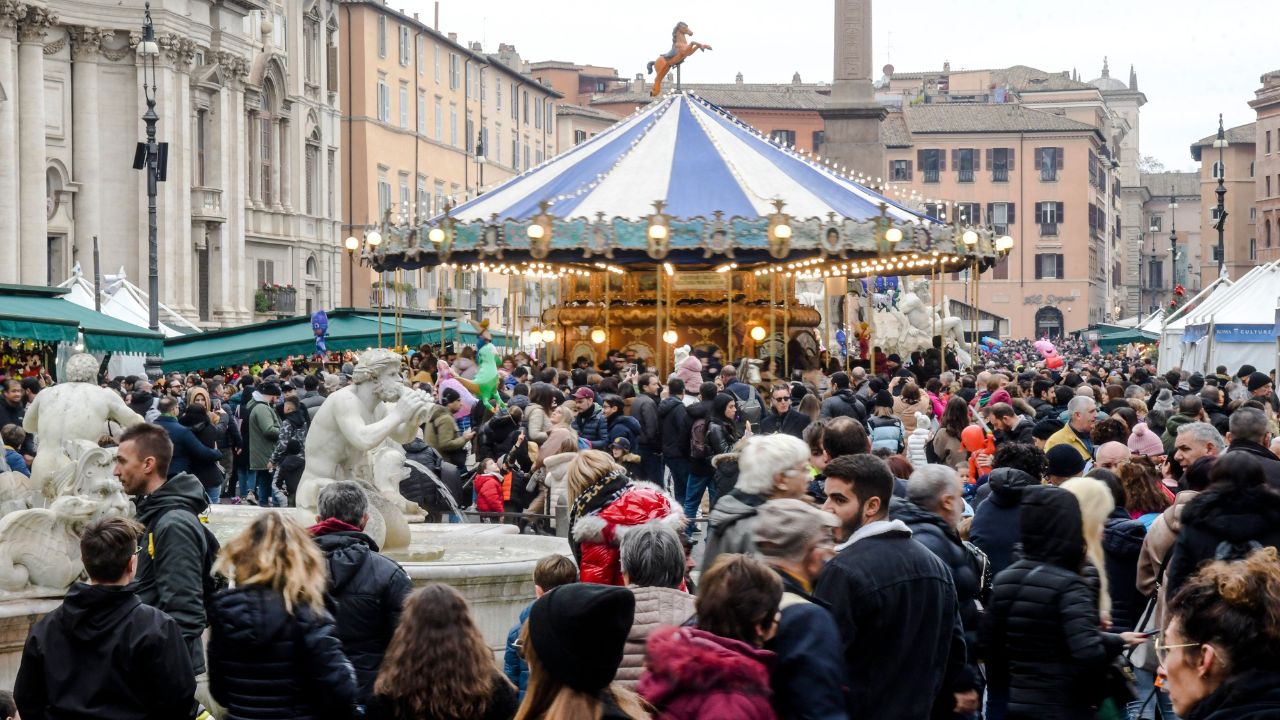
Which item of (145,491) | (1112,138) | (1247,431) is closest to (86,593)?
(145,491)

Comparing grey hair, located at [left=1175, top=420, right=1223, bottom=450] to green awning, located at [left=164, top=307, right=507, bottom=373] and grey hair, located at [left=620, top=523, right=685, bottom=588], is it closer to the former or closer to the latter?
grey hair, located at [left=620, top=523, right=685, bottom=588]

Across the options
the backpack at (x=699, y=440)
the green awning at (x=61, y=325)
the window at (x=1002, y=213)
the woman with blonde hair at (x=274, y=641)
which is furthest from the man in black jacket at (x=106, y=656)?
the window at (x=1002, y=213)

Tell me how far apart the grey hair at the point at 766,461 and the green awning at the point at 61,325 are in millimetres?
15758

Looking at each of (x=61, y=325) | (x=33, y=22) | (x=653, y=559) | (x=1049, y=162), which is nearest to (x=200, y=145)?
(x=33, y=22)

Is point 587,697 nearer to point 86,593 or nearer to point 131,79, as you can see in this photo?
point 86,593

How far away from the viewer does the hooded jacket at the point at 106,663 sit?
5.26 meters

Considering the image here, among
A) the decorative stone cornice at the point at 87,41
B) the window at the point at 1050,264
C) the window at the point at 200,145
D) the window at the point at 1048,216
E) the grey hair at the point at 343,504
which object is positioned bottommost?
the grey hair at the point at 343,504

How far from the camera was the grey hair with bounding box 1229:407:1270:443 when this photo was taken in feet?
29.8

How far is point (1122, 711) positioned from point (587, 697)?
2472mm

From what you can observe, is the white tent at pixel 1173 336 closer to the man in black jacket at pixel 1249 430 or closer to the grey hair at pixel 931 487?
the man in black jacket at pixel 1249 430

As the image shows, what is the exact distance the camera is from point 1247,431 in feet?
29.8

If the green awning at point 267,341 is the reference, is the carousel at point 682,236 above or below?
above

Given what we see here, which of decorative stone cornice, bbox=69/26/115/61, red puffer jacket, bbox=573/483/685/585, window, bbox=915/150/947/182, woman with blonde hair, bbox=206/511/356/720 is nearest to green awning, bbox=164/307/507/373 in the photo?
decorative stone cornice, bbox=69/26/115/61

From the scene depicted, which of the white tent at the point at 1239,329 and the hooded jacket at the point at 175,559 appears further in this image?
the white tent at the point at 1239,329
